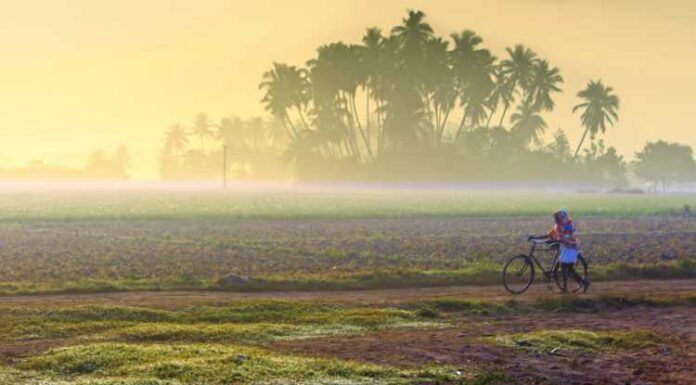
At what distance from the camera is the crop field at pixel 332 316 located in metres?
13.9

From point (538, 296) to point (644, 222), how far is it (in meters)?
38.6

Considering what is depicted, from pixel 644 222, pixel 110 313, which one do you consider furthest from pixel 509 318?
pixel 644 222

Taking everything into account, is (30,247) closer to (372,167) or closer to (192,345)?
(192,345)

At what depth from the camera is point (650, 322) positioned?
61.7 ft

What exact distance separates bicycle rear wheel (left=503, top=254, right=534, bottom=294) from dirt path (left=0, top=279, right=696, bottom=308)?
0.27 meters

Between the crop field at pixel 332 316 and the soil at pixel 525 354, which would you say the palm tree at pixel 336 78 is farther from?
the soil at pixel 525 354

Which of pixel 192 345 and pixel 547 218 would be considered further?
pixel 547 218

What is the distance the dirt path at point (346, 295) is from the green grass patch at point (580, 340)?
4.75 meters

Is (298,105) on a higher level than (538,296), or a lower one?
higher

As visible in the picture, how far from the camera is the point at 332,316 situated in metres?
18.8

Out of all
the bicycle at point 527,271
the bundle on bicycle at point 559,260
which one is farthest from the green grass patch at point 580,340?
the bicycle at point 527,271

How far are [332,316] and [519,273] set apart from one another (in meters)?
6.77

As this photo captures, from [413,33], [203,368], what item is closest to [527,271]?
[203,368]

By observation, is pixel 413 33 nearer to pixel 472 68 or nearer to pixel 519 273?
pixel 472 68
